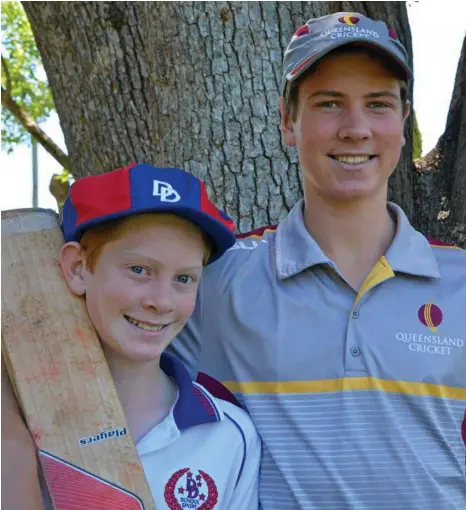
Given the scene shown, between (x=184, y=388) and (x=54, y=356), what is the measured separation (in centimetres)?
41

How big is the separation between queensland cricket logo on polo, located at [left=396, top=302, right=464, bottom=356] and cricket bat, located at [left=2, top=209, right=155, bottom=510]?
904 millimetres

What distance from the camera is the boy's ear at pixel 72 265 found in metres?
2.45

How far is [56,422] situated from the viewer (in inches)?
90.1

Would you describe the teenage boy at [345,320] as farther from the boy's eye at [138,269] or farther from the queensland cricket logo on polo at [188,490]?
the boy's eye at [138,269]

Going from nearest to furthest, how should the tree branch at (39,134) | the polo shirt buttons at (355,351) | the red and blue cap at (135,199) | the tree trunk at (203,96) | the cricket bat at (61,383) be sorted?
the cricket bat at (61,383), the red and blue cap at (135,199), the polo shirt buttons at (355,351), the tree trunk at (203,96), the tree branch at (39,134)

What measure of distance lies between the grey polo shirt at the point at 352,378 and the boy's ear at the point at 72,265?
1.65ft

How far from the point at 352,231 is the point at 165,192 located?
735 mm

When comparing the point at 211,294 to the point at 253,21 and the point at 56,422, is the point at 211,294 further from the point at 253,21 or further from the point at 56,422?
the point at 253,21

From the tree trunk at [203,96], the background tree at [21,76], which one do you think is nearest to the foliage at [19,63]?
the background tree at [21,76]

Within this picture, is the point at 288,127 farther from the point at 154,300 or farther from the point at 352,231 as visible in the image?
the point at 154,300

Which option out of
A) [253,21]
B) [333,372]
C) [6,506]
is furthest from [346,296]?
[253,21]

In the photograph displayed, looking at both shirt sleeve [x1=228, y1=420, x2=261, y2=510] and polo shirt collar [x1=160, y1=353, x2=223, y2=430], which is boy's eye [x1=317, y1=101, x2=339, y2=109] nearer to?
polo shirt collar [x1=160, y1=353, x2=223, y2=430]

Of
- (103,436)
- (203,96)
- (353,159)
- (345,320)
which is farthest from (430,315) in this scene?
(203,96)

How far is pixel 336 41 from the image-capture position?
270 centimetres
